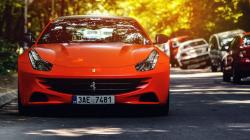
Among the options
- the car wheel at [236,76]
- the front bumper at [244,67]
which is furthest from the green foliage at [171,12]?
the front bumper at [244,67]

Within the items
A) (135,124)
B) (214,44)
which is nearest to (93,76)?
(135,124)

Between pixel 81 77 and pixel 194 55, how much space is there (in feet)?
98.3

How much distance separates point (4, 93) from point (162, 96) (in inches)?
187

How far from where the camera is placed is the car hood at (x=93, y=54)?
10.4 metres

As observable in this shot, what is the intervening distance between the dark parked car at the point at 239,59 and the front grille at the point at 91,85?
1073 centimetres

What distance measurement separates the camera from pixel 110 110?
11.6m

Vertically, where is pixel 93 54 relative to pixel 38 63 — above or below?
above

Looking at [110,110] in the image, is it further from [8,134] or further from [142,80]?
[8,134]

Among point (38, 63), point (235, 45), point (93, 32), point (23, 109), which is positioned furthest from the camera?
point (235, 45)

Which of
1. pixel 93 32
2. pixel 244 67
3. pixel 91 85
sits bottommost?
pixel 244 67

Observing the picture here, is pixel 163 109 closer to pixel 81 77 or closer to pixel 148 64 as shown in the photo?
pixel 148 64

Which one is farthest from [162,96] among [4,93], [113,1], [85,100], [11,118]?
[113,1]

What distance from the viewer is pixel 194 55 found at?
131 ft

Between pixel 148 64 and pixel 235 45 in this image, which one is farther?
pixel 235 45
